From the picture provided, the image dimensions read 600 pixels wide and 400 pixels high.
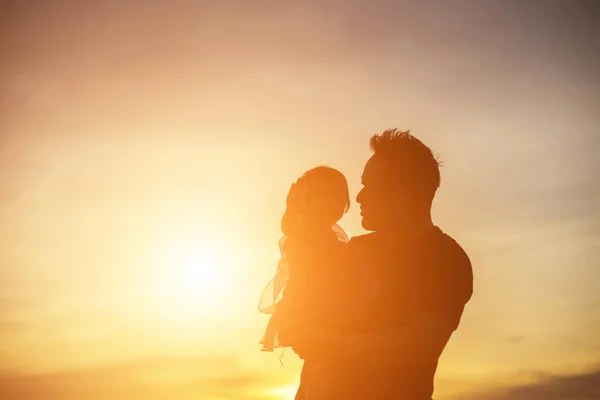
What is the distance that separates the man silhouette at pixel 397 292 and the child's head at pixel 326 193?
210 centimetres

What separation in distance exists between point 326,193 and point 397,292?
2944 mm

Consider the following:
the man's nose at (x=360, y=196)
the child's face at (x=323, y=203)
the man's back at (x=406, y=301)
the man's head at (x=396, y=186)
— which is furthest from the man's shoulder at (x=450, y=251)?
the child's face at (x=323, y=203)

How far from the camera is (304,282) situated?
662 cm

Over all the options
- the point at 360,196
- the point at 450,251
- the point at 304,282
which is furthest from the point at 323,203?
the point at 450,251

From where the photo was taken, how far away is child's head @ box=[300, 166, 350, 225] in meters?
7.72

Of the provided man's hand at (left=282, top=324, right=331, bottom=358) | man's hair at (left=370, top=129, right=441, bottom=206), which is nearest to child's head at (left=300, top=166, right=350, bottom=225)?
man's hair at (left=370, top=129, right=441, bottom=206)

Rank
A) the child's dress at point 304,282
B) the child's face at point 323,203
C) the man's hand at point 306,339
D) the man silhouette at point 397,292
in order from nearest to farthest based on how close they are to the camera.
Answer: the man silhouette at point 397,292 < the man's hand at point 306,339 < the child's dress at point 304,282 < the child's face at point 323,203

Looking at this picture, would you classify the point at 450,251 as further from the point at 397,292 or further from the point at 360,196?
the point at 360,196

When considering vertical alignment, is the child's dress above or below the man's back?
above

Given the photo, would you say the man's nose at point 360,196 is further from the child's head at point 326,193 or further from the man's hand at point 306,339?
the child's head at point 326,193

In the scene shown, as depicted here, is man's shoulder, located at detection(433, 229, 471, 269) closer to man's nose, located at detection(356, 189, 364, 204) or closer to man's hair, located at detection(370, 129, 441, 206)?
man's hair, located at detection(370, 129, 441, 206)

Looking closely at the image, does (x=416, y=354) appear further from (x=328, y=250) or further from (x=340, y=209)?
(x=340, y=209)

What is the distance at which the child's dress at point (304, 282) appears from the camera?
5.41m

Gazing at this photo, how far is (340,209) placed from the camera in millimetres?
7848
